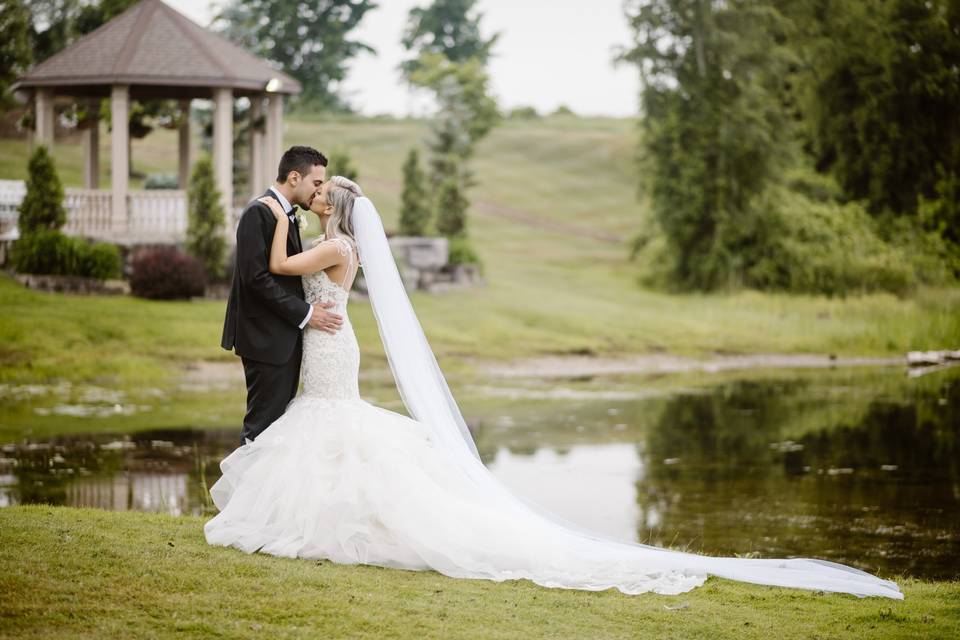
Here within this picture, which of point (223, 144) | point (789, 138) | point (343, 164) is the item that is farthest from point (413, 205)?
point (789, 138)

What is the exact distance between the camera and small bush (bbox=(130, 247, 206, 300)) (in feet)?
77.5

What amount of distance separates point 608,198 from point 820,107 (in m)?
20.5

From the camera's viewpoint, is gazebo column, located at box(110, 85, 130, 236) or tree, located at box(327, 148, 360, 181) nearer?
gazebo column, located at box(110, 85, 130, 236)

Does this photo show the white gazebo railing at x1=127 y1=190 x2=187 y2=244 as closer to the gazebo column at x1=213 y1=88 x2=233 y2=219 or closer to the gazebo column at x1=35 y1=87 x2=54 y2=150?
the gazebo column at x1=213 y1=88 x2=233 y2=219

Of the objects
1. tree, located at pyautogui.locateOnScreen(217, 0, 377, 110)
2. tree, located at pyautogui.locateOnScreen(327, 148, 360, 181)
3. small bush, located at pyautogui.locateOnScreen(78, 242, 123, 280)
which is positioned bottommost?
small bush, located at pyautogui.locateOnScreen(78, 242, 123, 280)

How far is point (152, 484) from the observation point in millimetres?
12109

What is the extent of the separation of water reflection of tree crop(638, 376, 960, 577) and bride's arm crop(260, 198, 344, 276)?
4.51 metres

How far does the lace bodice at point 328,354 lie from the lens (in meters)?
7.71

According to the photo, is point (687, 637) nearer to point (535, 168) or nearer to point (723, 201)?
point (723, 201)

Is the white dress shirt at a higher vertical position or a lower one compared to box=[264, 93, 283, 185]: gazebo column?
lower

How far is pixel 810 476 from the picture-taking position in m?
13.7

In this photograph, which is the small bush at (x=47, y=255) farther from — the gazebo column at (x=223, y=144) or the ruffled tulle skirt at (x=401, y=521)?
the ruffled tulle skirt at (x=401, y=521)

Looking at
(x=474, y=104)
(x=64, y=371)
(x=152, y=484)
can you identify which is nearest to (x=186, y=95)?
(x=64, y=371)

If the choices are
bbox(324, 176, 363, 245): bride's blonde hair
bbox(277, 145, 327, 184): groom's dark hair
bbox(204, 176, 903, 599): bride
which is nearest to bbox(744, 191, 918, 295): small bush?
bbox(204, 176, 903, 599): bride
